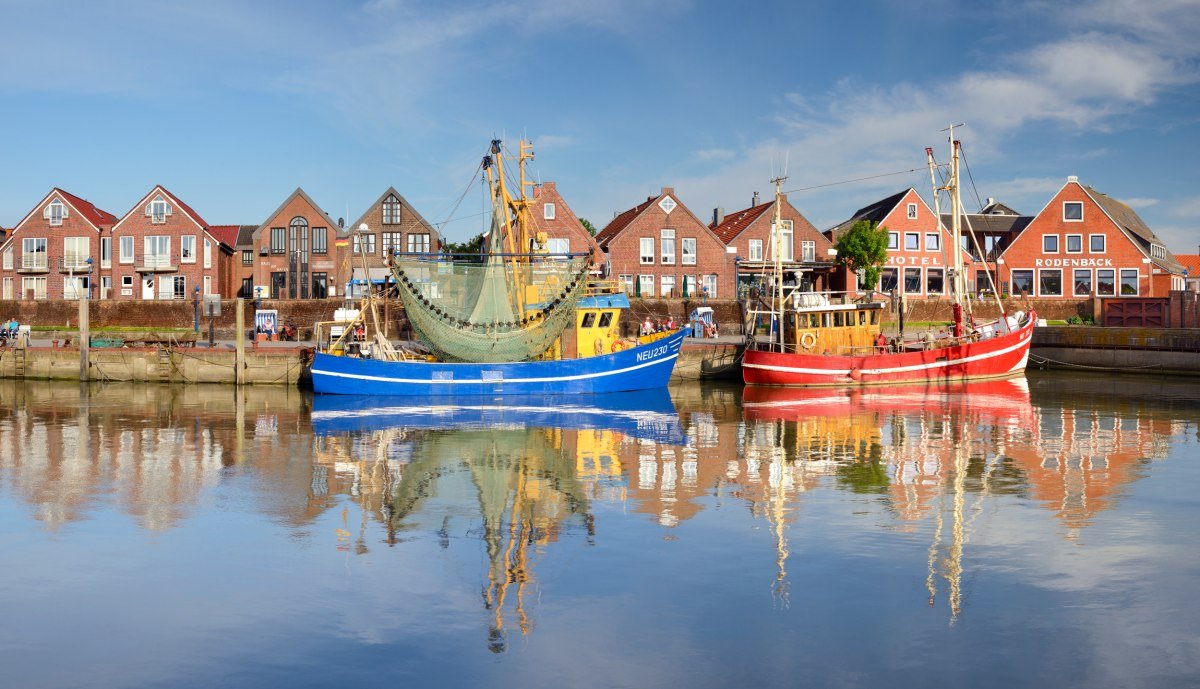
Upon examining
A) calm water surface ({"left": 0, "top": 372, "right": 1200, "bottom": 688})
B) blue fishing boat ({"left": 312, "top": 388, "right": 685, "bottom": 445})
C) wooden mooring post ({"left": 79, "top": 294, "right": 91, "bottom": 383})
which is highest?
wooden mooring post ({"left": 79, "top": 294, "right": 91, "bottom": 383})

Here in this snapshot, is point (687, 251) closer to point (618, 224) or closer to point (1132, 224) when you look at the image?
point (618, 224)

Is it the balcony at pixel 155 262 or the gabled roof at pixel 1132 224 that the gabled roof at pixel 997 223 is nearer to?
the gabled roof at pixel 1132 224

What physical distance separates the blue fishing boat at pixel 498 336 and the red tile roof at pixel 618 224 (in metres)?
28.6

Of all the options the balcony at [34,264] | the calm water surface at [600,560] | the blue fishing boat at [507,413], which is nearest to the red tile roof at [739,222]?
the blue fishing boat at [507,413]

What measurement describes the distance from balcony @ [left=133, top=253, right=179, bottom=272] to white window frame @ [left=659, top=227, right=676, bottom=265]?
34.9 metres

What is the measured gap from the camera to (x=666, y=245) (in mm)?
66938

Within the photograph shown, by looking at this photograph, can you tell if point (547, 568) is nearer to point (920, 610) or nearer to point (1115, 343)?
point (920, 610)

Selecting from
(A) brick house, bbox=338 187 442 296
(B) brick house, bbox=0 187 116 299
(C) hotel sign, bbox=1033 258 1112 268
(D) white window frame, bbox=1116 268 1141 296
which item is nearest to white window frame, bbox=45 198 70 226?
(B) brick house, bbox=0 187 116 299

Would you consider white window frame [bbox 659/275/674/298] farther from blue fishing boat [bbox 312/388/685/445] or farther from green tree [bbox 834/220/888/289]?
blue fishing boat [bbox 312/388/685/445]

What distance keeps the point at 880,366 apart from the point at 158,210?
53.7 m

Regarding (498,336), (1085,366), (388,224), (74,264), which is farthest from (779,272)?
(74,264)

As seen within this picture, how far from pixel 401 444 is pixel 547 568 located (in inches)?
492

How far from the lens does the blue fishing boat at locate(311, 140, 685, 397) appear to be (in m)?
37.1

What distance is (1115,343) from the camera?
48688 millimetres
